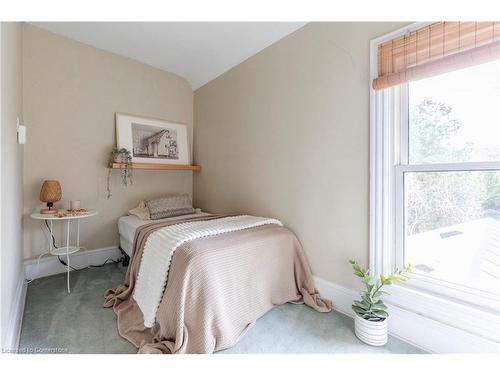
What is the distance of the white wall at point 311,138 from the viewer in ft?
5.30

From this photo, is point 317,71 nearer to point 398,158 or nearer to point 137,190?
point 398,158

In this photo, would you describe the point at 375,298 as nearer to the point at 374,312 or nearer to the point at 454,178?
the point at 374,312

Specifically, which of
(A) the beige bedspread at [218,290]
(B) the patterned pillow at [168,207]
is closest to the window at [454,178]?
(A) the beige bedspread at [218,290]

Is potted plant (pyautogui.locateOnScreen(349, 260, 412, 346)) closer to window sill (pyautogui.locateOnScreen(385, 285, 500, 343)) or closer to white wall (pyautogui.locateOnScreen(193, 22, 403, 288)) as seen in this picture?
window sill (pyautogui.locateOnScreen(385, 285, 500, 343))

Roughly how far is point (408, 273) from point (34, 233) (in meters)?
3.15

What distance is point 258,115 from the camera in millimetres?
2336

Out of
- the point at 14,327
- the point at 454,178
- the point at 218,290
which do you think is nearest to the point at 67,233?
the point at 14,327

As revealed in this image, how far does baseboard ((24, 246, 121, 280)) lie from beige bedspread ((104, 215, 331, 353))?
863 millimetres

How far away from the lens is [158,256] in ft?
4.92

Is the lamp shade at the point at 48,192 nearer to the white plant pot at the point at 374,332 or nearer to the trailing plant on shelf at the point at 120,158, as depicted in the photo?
the trailing plant on shelf at the point at 120,158

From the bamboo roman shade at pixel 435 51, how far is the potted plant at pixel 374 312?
1.12 m

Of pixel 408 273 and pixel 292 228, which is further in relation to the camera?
pixel 292 228

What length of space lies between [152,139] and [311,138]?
201 centimetres
